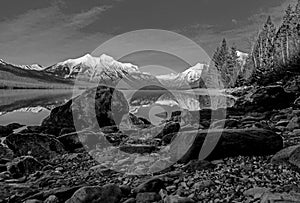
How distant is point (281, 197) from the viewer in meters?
5.47

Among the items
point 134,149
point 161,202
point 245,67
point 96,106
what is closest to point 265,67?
point 245,67

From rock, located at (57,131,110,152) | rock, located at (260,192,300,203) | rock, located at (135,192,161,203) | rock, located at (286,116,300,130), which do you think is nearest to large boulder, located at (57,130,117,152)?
rock, located at (57,131,110,152)

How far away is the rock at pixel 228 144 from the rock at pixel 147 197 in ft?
8.93

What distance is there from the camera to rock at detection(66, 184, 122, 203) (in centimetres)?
674

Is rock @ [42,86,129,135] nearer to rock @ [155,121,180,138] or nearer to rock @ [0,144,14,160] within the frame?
rock @ [0,144,14,160]

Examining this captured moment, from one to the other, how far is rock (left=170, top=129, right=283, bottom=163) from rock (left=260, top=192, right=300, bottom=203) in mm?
3577

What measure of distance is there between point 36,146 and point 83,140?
2.35m

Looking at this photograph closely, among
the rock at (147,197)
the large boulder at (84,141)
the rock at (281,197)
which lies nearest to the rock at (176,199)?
the rock at (147,197)

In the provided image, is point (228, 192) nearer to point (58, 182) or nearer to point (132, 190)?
point (132, 190)

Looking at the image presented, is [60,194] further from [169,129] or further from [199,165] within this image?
[169,129]

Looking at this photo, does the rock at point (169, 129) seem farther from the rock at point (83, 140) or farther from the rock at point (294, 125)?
the rock at point (294, 125)

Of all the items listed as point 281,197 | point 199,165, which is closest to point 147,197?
point 199,165

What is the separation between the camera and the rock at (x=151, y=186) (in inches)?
295

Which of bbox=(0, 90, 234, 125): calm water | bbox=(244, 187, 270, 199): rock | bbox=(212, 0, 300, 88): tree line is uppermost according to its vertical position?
bbox=(212, 0, 300, 88): tree line
